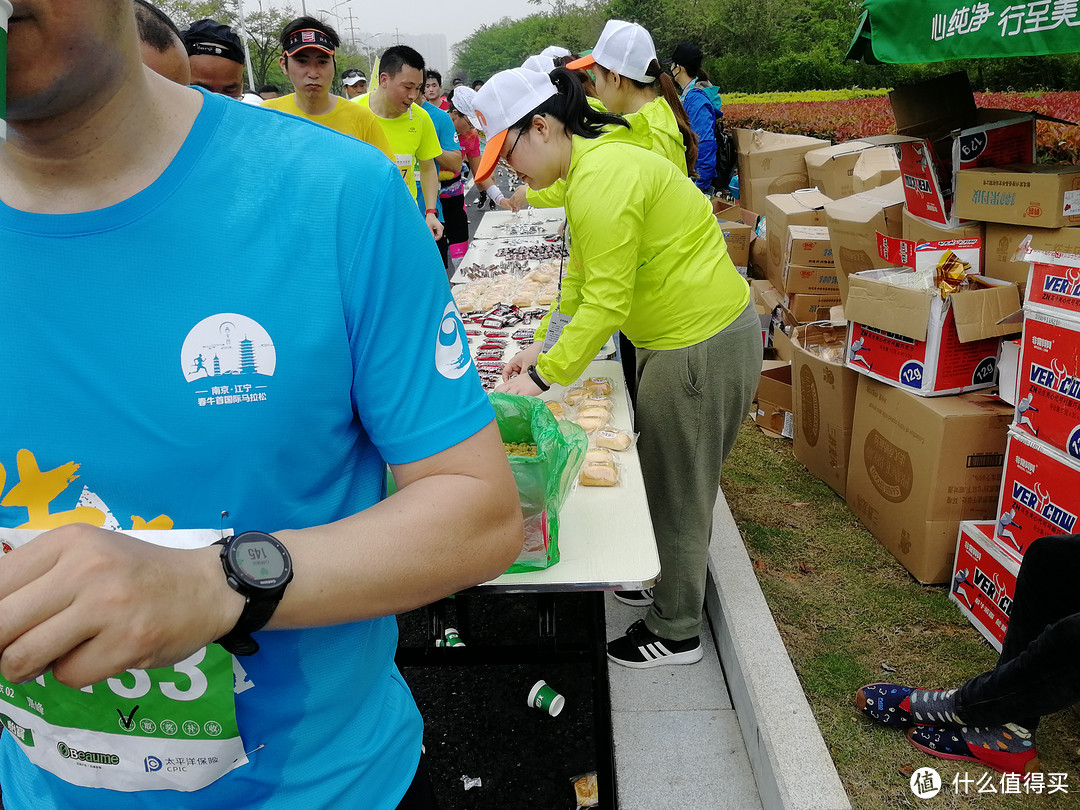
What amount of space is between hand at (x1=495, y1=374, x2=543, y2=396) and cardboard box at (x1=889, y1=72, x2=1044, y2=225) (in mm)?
2107

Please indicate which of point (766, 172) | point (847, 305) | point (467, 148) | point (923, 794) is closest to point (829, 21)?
point (467, 148)

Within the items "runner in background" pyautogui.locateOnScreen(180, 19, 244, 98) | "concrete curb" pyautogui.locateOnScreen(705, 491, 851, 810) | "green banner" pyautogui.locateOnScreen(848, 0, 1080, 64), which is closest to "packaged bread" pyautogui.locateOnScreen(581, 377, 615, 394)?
"concrete curb" pyautogui.locateOnScreen(705, 491, 851, 810)

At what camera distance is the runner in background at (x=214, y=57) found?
3.74m

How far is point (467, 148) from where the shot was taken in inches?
428

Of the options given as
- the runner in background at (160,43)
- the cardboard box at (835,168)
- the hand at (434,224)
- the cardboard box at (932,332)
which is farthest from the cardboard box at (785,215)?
the runner in background at (160,43)

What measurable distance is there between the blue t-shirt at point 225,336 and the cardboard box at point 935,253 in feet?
10.2

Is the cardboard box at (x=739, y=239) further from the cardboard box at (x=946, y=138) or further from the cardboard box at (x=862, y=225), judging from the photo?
the cardboard box at (x=946, y=138)

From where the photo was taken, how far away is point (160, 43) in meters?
2.57

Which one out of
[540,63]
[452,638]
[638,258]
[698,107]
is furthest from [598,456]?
[698,107]

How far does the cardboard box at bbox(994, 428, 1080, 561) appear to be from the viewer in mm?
2557

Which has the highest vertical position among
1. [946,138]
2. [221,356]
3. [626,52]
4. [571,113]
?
[626,52]

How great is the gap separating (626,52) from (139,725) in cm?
480

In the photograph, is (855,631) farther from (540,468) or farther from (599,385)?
(540,468)

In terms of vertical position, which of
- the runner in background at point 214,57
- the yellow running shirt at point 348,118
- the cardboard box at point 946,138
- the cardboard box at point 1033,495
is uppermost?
the runner in background at point 214,57
